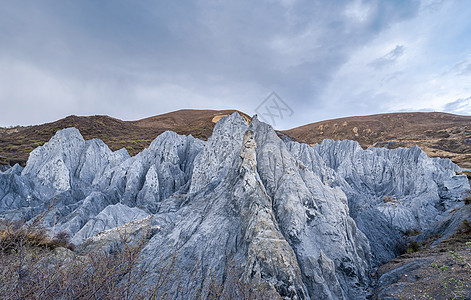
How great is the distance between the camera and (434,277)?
10.1 metres

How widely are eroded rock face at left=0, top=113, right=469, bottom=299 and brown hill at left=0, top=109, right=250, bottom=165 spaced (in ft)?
104

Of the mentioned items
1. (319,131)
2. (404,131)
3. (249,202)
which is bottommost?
(249,202)

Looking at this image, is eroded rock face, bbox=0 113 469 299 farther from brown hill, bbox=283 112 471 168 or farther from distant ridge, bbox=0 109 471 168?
brown hill, bbox=283 112 471 168

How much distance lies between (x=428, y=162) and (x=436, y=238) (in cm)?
2491

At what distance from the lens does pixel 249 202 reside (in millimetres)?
12266

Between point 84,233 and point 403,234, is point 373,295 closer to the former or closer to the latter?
point 403,234

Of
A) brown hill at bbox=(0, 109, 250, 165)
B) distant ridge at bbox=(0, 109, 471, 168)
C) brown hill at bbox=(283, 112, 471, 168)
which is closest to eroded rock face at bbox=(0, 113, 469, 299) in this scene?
distant ridge at bbox=(0, 109, 471, 168)

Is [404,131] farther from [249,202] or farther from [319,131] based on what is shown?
[249,202]

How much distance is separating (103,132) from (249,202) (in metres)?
95.2

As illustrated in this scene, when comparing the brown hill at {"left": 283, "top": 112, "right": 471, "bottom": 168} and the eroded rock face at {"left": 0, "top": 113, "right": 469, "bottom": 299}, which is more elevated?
the brown hill at {"left": 283, "top": 112, "right": 471, "bottom": 168}

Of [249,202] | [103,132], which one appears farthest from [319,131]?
[249,202]

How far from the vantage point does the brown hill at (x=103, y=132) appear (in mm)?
67375

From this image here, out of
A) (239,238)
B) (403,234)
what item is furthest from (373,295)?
(403,234)

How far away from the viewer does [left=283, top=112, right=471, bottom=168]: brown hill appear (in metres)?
71.3
